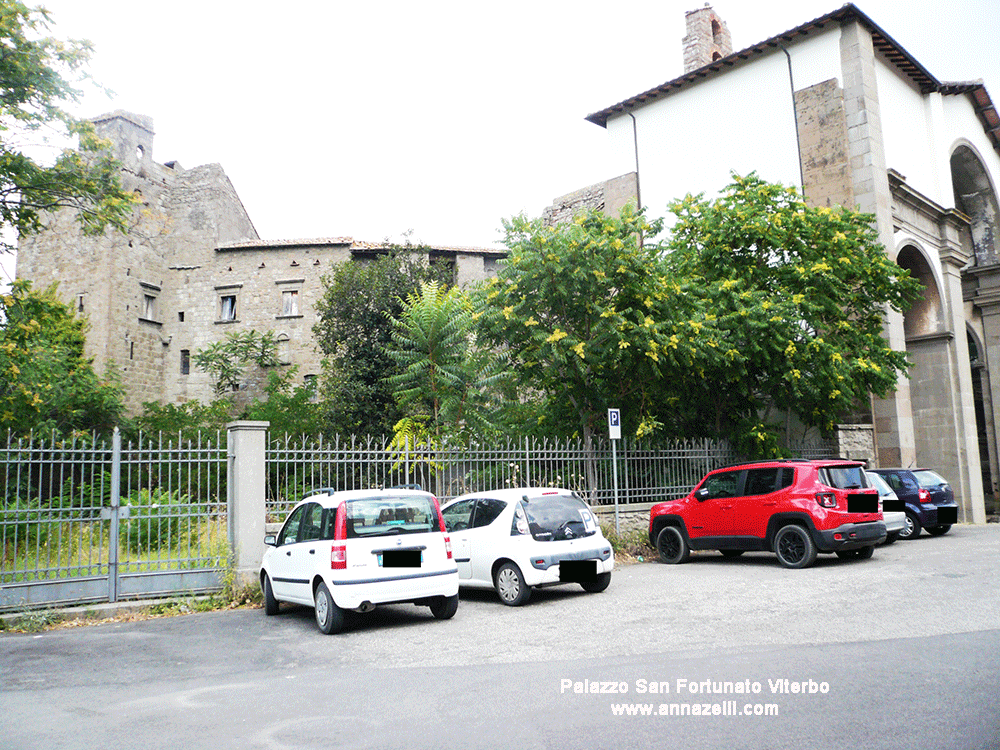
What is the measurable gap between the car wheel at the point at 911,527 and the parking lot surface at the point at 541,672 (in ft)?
23.1

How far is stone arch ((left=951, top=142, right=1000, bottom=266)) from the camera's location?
Result: 30.8 m

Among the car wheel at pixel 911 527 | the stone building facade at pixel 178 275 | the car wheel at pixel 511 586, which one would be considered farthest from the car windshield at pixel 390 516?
the stone building facade at pixel 178 275

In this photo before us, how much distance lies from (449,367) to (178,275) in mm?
23782

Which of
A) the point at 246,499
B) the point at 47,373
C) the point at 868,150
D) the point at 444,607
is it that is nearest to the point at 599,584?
the point at 444,607

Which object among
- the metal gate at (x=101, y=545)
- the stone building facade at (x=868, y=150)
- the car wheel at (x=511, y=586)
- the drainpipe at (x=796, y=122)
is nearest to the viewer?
the metal gate at (x=101, y=545)

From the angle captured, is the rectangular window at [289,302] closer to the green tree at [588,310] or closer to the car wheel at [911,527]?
the green tree at [588,310]

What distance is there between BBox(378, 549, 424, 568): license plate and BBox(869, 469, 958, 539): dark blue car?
40.7 ft

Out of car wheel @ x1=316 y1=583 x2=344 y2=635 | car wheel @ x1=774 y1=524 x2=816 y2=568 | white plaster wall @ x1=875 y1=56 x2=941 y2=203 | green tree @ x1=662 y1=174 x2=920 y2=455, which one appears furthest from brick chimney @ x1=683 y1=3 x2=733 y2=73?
car wheel @ x1=316 y1=583 x2=344 y2=635

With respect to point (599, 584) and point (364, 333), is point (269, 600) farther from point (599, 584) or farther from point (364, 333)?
point (364, 333)

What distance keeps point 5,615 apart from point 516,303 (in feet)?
31.8

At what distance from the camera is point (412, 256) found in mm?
30547

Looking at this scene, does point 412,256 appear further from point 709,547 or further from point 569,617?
point 569,617

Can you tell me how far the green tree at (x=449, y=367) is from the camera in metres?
16.2

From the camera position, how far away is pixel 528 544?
9.84 meters
